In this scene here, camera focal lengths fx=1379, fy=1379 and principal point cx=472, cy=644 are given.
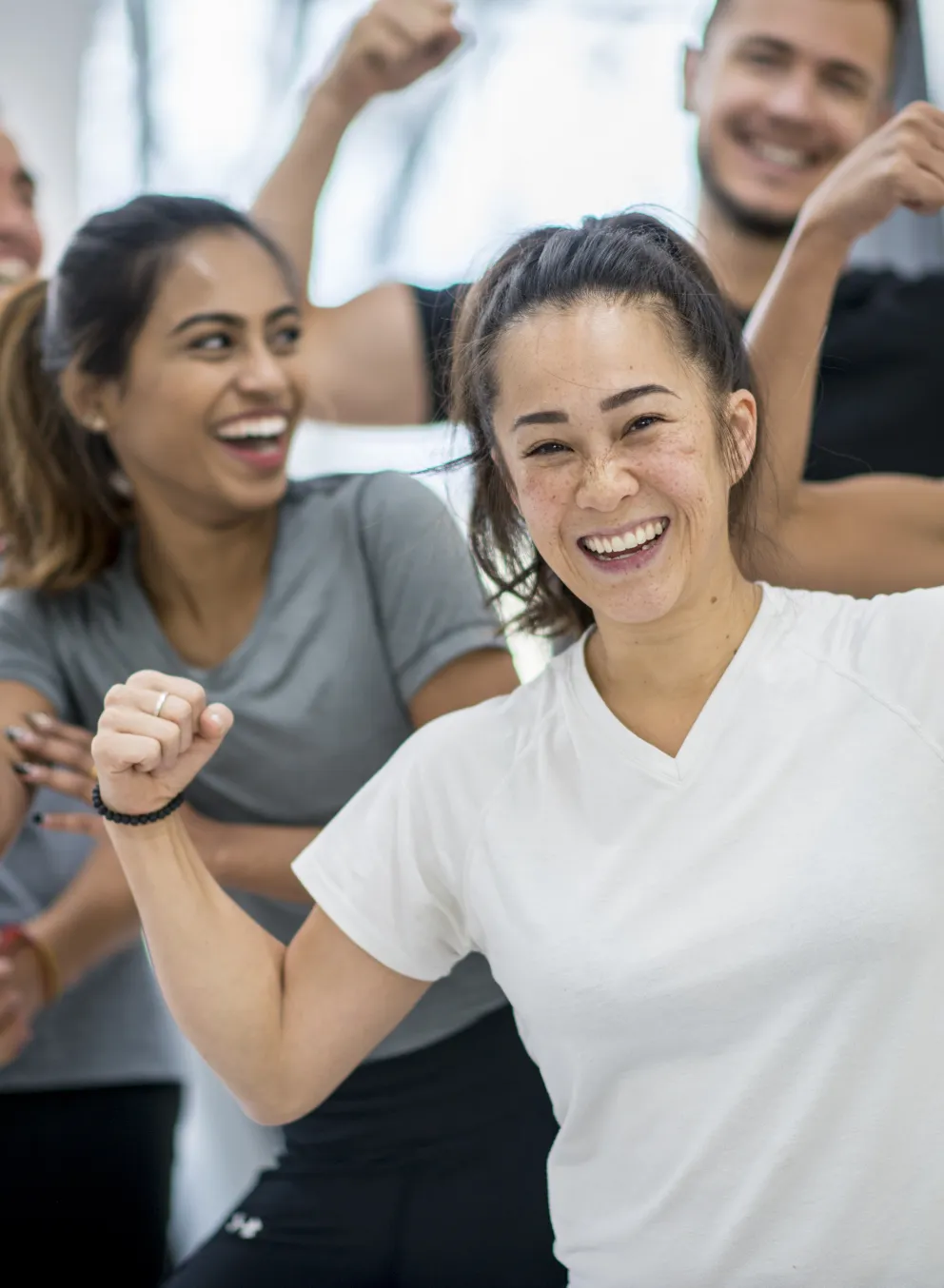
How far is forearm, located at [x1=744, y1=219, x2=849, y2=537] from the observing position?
3.92 feet

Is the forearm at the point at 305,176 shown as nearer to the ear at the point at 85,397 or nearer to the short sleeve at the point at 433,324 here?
the short sleeve at the point at 433,324

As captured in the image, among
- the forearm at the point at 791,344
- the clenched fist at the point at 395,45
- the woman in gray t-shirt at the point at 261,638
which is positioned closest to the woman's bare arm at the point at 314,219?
the clenched fist at the point at 395,45

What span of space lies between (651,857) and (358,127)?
135cm

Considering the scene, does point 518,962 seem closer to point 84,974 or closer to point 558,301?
point 558,301

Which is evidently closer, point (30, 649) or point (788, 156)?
point (30, 649)

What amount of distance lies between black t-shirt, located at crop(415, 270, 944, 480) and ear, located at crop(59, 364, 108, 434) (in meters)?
0.36

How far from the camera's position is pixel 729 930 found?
940 mm

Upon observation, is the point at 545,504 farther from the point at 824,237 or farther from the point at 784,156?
the point at 784,156

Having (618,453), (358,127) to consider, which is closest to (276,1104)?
(618,453)

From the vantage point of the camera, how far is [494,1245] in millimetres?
1270

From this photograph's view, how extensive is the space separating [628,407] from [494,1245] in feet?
2.59

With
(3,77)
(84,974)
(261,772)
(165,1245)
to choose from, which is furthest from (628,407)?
(3,77)

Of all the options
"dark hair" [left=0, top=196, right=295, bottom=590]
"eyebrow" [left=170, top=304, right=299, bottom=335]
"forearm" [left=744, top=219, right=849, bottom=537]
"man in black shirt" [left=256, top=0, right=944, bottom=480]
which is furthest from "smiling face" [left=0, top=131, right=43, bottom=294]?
"forearm" [left=744, top=219, right=849, bottom=537]

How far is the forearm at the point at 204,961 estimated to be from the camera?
3.46 ft
